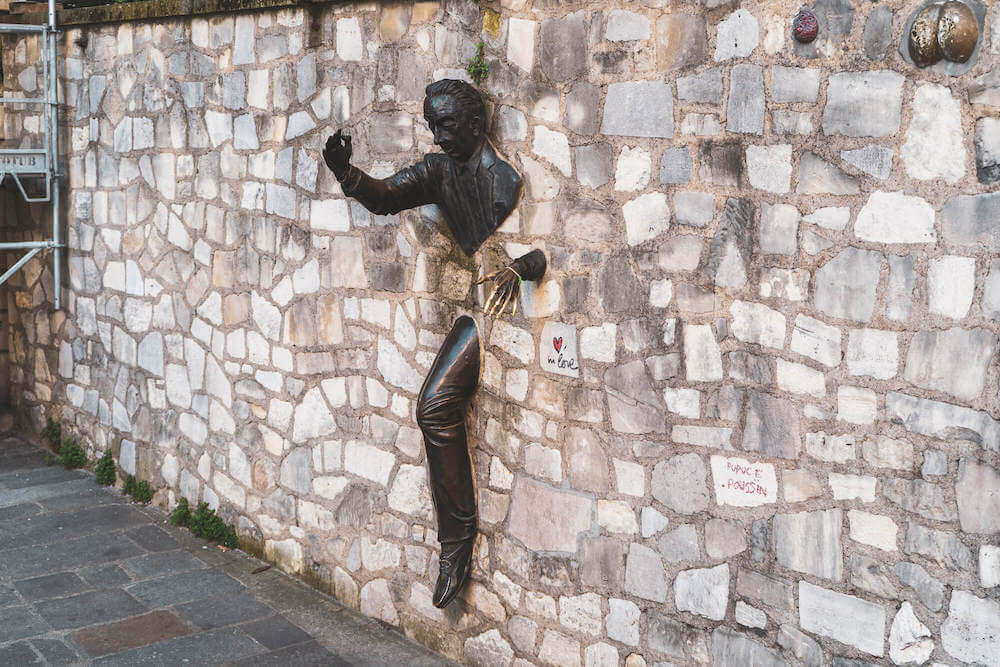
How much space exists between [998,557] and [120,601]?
3.94 metres

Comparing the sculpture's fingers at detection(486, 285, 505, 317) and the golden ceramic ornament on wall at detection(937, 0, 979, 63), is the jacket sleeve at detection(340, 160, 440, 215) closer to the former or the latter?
Result: the sculpture's fingers at detection(486, 285, 505, 317)

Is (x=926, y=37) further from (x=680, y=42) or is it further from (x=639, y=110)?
(x=639, y=110)

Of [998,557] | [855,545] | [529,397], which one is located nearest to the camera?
[998,557]

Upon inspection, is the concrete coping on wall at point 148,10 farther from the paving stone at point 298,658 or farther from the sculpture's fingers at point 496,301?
the paving stone at point 298,658

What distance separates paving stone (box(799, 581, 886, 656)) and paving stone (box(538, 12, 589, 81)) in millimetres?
1934

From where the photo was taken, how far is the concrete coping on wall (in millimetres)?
5332

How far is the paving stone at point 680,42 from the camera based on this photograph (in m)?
3.48

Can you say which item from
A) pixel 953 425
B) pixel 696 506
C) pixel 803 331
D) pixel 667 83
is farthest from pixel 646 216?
pixel 953 425

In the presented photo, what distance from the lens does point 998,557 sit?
2.93m

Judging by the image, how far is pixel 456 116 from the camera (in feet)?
13.2

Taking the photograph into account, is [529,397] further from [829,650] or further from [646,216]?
[829,650]

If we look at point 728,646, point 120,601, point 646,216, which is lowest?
point 120,601

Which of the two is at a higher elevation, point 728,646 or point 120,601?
point 728,646

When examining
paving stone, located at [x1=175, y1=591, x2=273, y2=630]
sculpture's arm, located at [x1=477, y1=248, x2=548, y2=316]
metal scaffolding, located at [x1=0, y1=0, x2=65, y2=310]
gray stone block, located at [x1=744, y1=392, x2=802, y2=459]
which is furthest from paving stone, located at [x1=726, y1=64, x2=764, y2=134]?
metal scaffolding, located at [x1=0, y1=0, x2=65, y2=310]
